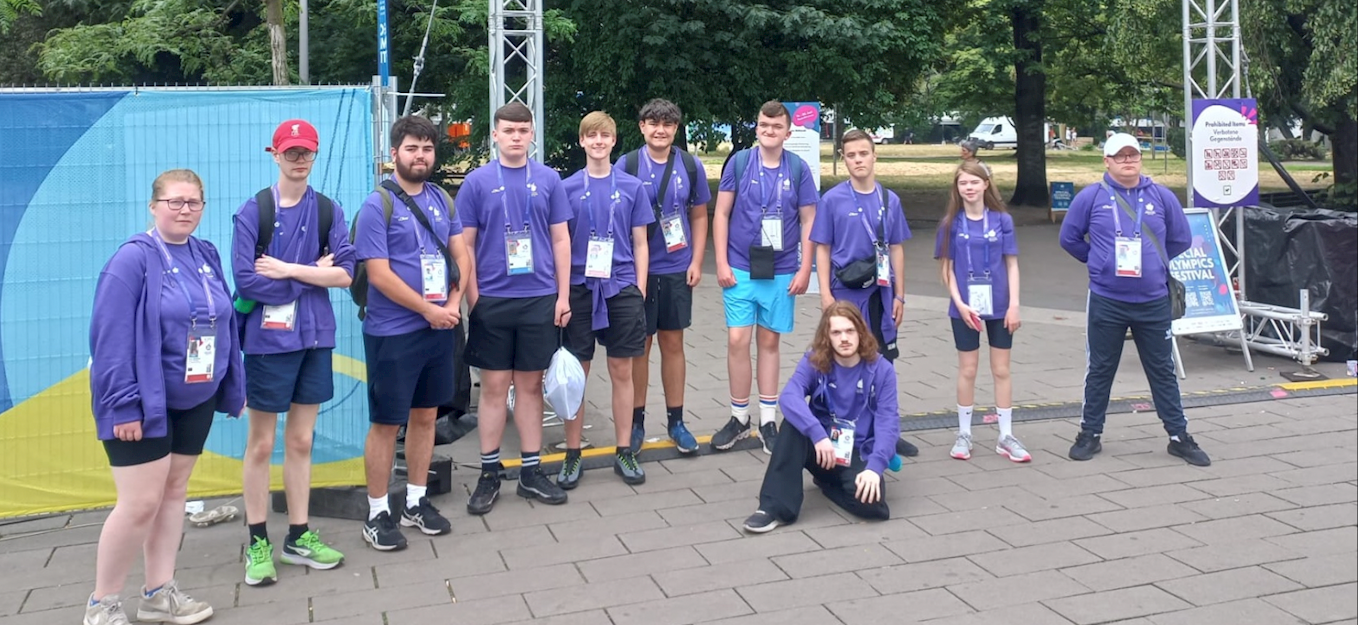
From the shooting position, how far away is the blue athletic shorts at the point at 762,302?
6.63 meters

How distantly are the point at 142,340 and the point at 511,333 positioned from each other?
6.16 ft

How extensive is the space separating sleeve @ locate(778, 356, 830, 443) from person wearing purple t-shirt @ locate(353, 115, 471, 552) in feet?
4.85

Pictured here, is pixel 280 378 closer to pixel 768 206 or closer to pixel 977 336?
pixel 768 206

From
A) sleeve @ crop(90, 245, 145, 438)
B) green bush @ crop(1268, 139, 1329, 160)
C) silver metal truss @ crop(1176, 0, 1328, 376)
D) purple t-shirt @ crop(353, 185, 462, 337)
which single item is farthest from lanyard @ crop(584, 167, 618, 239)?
green bush @ crop(1268, 139, 1329, 160)

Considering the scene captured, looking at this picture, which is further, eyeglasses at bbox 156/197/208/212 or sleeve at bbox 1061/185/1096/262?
sleeve at bbox 1061/185/1096/262

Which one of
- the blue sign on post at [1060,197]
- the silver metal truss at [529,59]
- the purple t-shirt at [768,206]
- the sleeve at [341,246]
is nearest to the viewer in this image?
the sleeve at [341,246]

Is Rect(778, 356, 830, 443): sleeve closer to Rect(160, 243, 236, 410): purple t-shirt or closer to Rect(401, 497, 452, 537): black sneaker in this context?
Rect(401, 497, 452, 537): black sneaker

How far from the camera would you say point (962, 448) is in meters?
6.60

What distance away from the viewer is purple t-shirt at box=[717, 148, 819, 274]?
6.59 meters

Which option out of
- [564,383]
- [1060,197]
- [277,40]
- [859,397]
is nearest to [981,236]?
[859,397]

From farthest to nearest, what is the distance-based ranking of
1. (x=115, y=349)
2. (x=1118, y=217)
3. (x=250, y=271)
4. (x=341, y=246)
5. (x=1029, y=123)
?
(x=1029, y=123)
(x=1118, y=217)
(x=341, y=246)
(x=250, y=271)
(x=115, y=349)

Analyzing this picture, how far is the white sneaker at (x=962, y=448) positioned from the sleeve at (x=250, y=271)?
3.53 m

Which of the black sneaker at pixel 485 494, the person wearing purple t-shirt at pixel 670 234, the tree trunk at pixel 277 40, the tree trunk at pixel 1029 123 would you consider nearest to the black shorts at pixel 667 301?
the person wearing purple t-shirt at pixel 670 234

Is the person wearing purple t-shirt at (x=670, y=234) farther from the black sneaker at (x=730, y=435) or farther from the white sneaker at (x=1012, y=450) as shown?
the white sneaker at (x=1012, y=450)
